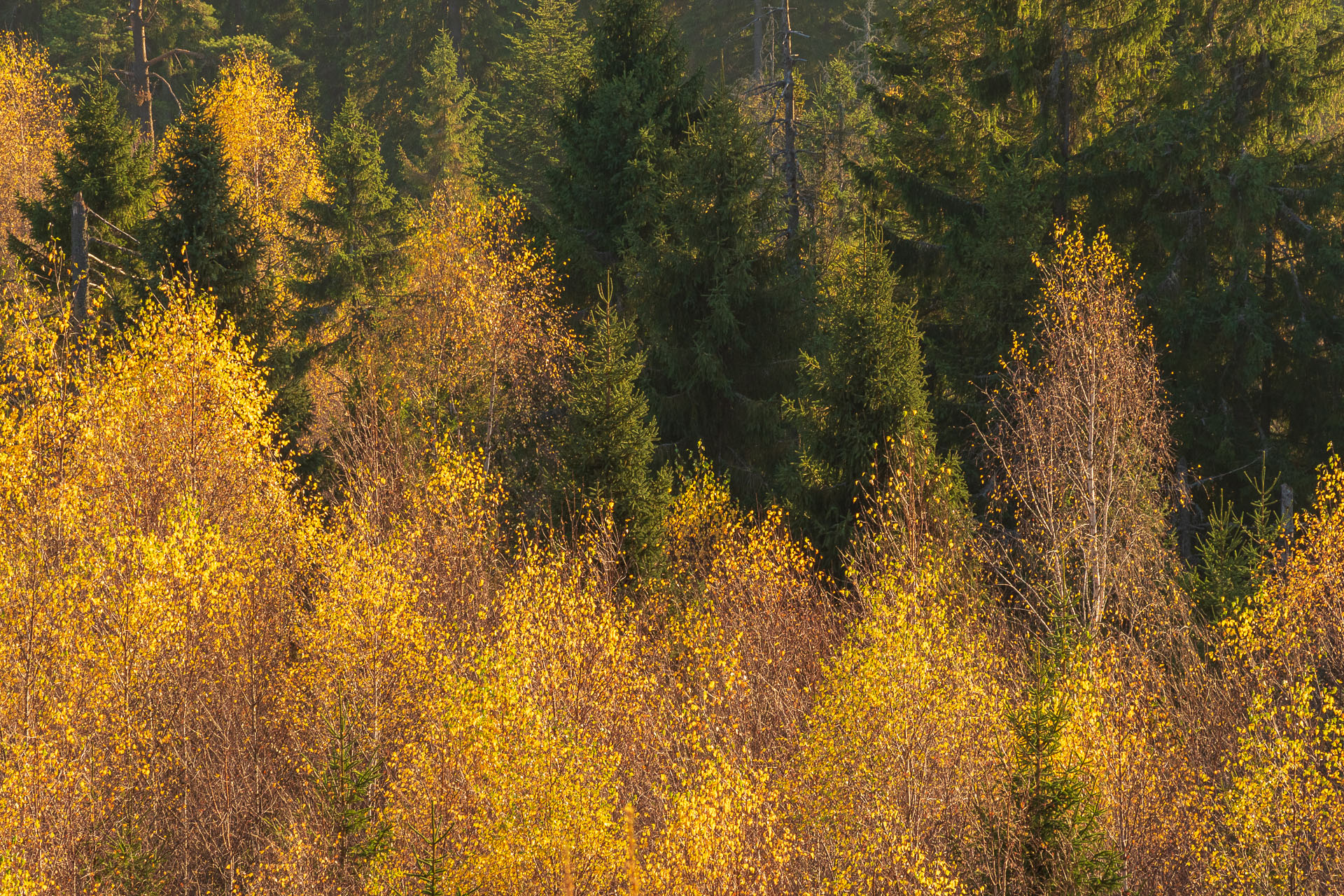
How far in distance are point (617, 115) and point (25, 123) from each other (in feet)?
70.2

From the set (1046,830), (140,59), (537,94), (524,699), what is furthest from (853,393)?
(140,59)

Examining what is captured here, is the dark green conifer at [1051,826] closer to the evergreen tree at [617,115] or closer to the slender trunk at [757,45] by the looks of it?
→ the evergreen tree at [617,115]

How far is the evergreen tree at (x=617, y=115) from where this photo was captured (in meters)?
21.6

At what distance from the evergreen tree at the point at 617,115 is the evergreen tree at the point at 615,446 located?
5165 mm

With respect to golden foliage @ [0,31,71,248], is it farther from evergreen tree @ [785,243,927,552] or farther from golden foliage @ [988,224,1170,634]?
golden foliage @ [988,224,1170,634]

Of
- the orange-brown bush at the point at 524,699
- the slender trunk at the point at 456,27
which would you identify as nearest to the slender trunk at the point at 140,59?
the slender trunk at the point at 456,27

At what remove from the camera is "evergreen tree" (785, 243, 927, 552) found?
53.3 ft

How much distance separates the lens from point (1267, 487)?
55.4 ft

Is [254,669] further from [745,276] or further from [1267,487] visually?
[1267,487]

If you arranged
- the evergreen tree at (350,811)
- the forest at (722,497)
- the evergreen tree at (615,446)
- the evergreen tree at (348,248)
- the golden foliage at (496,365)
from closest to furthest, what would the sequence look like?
the evergreen tree at (350,811), the forest at (722,497), the evergreen tree at (615,446), the golden foliage at (496,365), the evergreen tree at (348,248)

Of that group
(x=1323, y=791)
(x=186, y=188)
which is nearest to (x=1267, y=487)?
(x=1323, y=791)

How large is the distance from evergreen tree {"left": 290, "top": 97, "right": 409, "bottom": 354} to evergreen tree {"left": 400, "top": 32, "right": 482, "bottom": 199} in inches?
406

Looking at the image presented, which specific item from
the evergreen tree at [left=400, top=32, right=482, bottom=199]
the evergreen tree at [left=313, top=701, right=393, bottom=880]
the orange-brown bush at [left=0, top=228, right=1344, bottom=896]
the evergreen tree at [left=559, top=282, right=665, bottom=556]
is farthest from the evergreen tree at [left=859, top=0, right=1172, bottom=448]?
the evergreen tree at [left=400, top=32, right=482, bottom=199]

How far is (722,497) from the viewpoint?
1780cm
